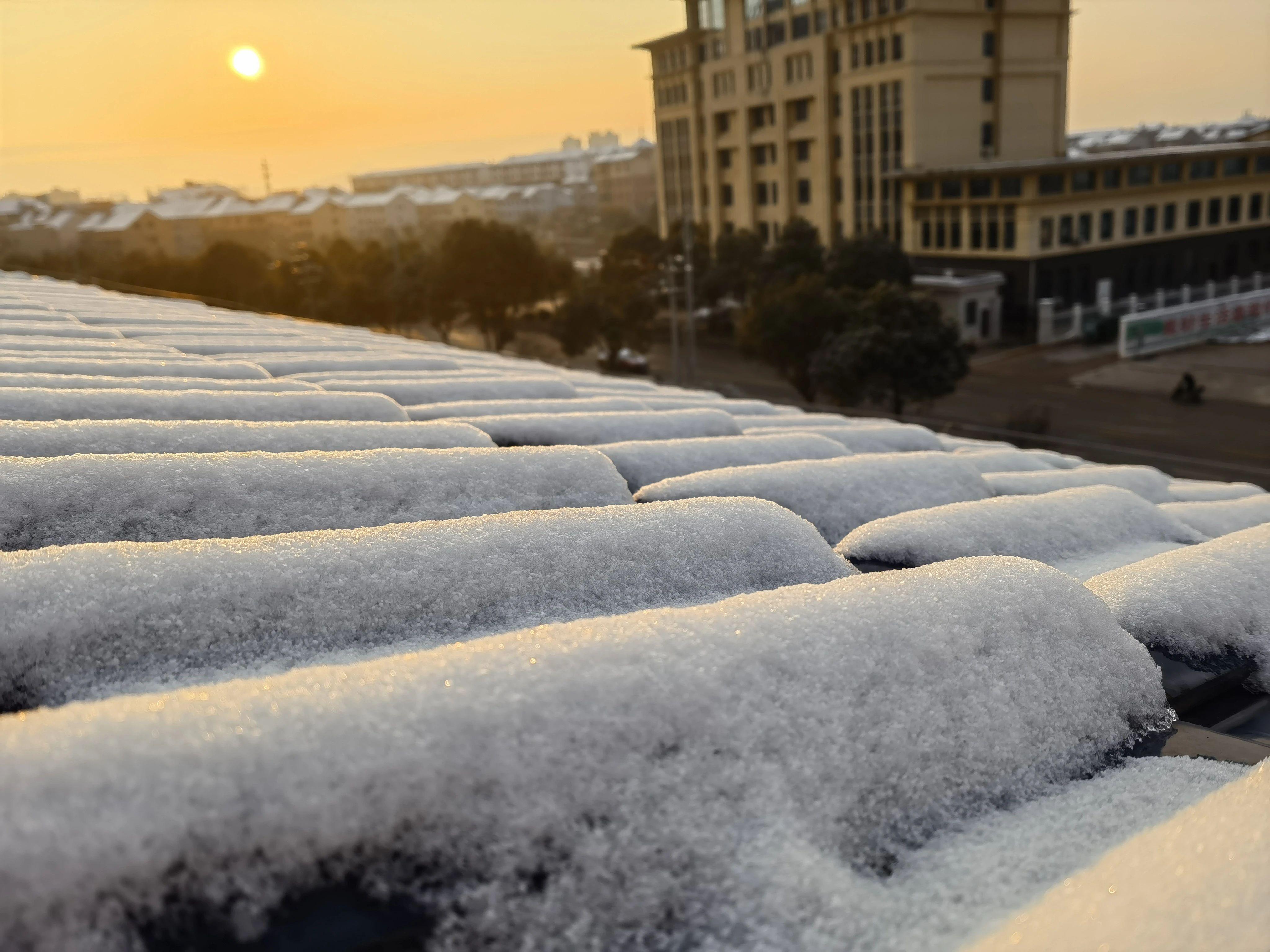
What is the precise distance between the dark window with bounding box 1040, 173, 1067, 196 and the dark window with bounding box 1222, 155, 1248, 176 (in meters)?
10.7

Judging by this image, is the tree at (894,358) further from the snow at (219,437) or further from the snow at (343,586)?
the snow at (343,586)

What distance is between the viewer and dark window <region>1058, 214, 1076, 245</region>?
119ft

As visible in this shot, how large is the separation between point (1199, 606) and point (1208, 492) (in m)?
3.01

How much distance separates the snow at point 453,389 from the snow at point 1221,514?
101 inches

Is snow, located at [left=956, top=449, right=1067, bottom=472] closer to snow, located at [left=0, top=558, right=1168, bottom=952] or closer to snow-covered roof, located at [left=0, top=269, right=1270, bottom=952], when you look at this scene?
snow-covered roof, located at [left=0, top=269, right=1270, bottom=952]

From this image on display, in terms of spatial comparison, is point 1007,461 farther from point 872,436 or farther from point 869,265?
point 869,265

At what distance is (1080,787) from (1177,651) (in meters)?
0.60

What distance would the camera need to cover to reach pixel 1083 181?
3656cm

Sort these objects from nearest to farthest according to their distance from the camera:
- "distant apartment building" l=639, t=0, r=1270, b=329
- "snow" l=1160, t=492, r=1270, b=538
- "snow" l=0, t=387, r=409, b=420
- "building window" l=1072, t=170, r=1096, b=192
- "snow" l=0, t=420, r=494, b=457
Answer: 1. "snow" l=0, t=420, r=494, b=457
2. "snow" l=0, t=387, r=409, b=420
3. "snow" l=1160, t=492, r=1270, b=538
4. "building window" l=1072, t=170, r=1096, b=192
5. "distant apartment building" l=639, t=0, r=1270, b=329

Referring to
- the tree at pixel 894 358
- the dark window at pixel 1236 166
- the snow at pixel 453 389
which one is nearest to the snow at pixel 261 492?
the snow at pixel 453 389

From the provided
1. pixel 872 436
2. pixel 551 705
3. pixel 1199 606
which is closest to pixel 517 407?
pixel 872 436

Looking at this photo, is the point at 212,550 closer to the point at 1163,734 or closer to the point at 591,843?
the point at 591,843

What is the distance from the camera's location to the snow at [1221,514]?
10.1 feet

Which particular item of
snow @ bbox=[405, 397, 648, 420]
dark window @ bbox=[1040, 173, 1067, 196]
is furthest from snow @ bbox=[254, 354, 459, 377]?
dark window @ bbox=[1040, 173, 1067, 196]
